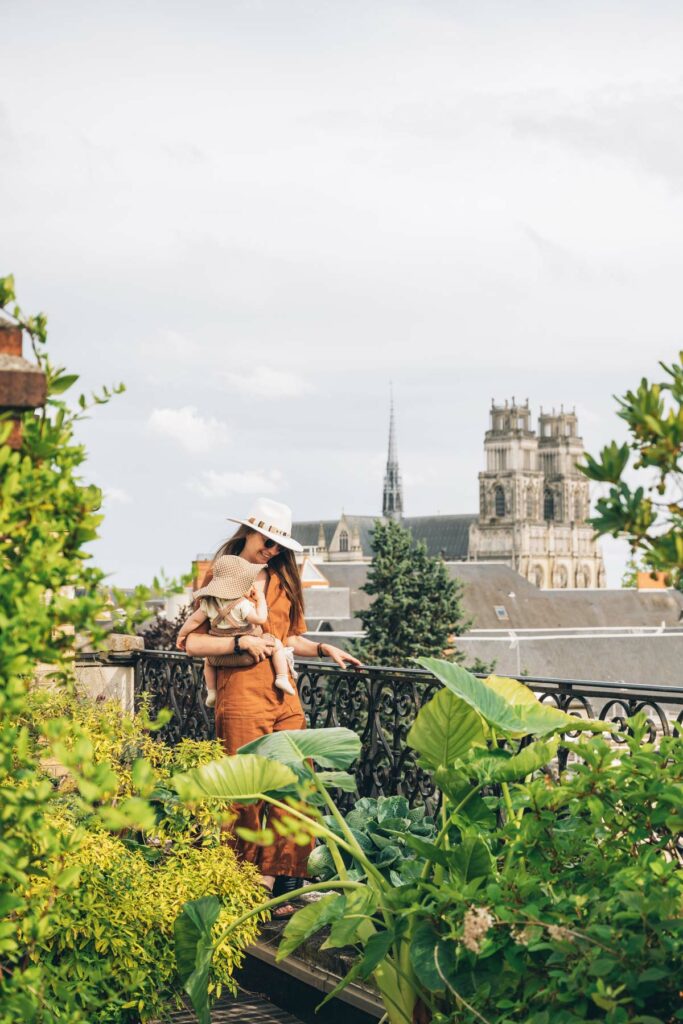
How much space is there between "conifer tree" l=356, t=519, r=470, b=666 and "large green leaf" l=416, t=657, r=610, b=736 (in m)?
47.7

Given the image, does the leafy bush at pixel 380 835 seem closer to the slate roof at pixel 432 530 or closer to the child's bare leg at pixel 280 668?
the child's bare leg at pixel 280 668

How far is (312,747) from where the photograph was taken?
4.01 m

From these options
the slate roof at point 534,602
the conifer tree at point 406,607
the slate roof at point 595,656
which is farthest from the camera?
the slate roof at point 534,602

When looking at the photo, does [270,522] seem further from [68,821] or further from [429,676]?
[68,821]

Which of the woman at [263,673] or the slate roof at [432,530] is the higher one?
the slate roof at [432,530]

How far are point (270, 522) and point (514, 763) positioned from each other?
2326mm

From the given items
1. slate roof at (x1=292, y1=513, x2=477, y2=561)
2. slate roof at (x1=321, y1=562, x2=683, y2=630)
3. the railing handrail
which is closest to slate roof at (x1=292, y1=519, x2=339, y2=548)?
slate roof at (x1=292, y1=513, x2=477, y2=561)

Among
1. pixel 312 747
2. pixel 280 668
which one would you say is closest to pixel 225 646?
pixel 280 668

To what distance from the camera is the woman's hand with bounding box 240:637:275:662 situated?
555 cm

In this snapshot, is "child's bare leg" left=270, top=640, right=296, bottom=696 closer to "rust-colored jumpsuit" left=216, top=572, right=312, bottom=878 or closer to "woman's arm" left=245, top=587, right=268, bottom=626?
"rust-colored jumpsuit" left=216, top=572, right=312, bottom=878

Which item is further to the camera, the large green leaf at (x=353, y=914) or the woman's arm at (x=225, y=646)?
the woman's arm at (x=225, y=646)

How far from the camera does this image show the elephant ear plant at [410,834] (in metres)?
3.39

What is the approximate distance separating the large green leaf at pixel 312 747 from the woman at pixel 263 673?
4.54ft

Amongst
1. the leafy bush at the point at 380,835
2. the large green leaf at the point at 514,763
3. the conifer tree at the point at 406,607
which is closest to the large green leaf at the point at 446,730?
the large green leaf at the point at 514,763
